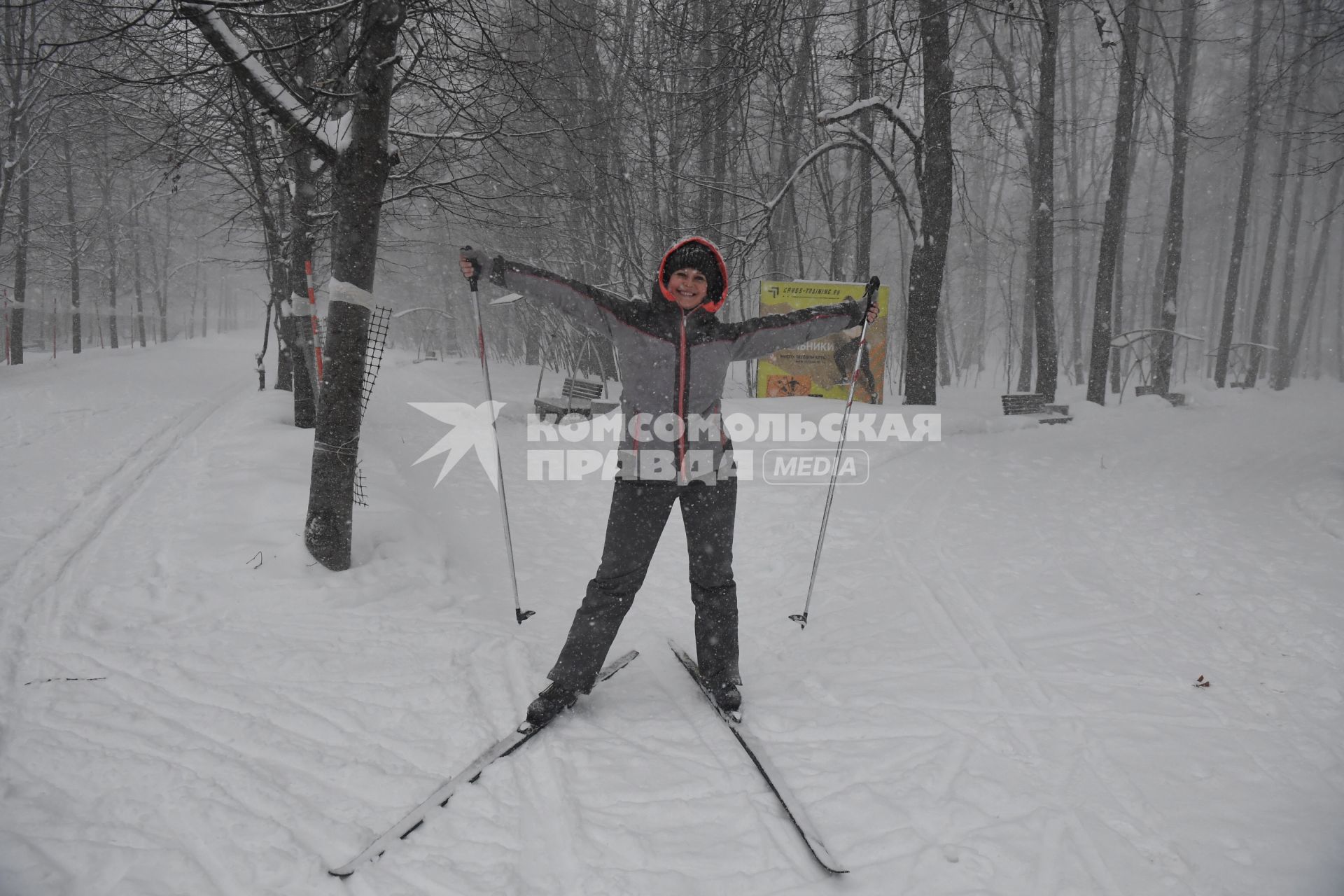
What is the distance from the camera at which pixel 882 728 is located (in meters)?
3.09

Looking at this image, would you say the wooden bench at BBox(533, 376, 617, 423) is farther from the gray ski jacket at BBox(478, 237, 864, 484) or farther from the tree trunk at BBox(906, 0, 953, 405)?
the gray ski jacket at BBox(478, 237, 864, 484)

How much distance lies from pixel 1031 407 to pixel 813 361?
13.6 ft

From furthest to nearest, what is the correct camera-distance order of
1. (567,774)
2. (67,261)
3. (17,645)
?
(67,261), (17,645), (567,774)

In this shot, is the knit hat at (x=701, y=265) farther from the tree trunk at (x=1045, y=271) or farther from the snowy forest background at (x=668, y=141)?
the tree trunk at (x=1045, y=271)

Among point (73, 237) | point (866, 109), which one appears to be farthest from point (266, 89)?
point (73, 237)

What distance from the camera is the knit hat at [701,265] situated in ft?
10.3

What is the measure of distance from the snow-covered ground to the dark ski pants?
0.99 ft

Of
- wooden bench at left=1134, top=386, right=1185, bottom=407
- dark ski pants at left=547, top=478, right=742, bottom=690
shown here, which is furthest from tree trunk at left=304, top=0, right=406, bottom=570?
wooden bench at left=1134, top=386, right=1185, bottom=407

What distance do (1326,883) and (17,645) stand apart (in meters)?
6.08

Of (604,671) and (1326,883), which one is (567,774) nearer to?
(604,671)

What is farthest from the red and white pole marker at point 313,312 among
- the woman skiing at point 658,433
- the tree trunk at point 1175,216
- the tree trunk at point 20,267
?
the tree trunk at point 1175,216

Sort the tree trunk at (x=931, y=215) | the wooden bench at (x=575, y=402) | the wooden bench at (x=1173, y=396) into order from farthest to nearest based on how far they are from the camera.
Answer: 1. the wooden bench at (x=1173, y=396)
2. the wooden bench at (x=575, y=402)
3. the tree trunk at (x=931, y=215)

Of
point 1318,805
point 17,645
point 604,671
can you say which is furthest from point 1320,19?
point 17,645

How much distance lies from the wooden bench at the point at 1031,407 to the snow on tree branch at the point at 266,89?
11.1 metres
